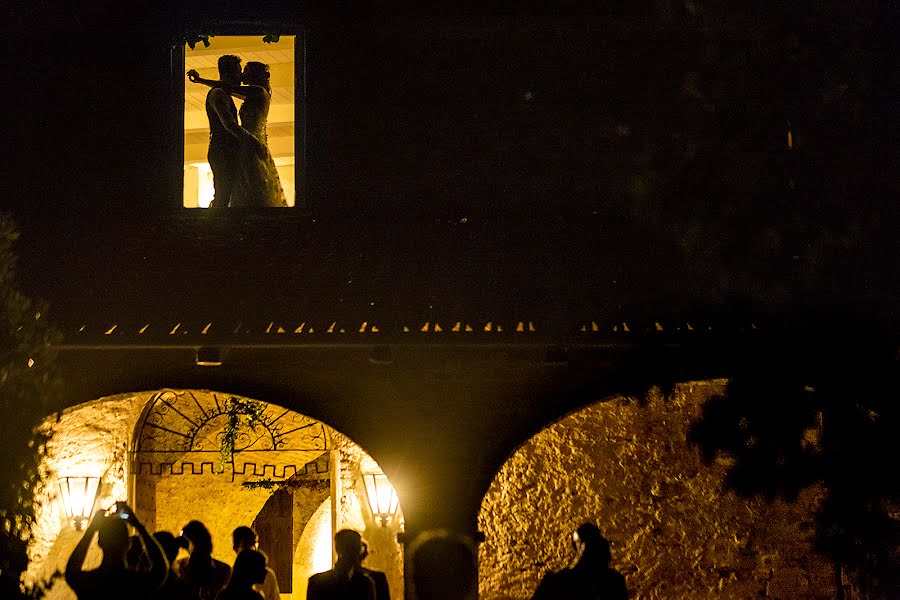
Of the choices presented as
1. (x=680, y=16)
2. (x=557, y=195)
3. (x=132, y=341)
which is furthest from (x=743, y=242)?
(x=132, y=341)

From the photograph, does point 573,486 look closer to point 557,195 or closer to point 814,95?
point 557,195

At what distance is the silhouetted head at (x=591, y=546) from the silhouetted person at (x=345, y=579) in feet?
4.15

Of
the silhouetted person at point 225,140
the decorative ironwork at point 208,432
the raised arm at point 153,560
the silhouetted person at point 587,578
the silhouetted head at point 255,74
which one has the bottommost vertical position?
the silhouetted person at point 587,578

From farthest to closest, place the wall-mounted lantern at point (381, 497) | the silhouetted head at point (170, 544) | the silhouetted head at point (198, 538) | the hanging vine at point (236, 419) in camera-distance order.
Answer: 1. the hanging vine at point (236, 419)
2. the wall-mounted lantern at point (381, 497)
3. the silhouetted head at point (198, 538)
4. the silhouetted head at point (170, 544)

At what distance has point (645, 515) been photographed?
9.79 metres

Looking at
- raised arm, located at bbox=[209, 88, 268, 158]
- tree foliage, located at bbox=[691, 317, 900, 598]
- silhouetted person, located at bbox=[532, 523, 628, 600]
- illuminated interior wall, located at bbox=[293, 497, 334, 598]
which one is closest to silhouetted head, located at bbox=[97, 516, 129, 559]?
silhouetted person, located at bbox=[532, 523, 628, 600]

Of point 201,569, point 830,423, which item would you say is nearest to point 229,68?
point 201,569

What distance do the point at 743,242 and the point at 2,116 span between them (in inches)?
277

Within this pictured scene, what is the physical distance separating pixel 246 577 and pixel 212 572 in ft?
2.82

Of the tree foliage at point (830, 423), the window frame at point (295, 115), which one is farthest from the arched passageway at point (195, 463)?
the tree foliage at point (830, 423)

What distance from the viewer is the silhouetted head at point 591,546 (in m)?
5.99

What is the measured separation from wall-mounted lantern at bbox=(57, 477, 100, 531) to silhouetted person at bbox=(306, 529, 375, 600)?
12.0ft

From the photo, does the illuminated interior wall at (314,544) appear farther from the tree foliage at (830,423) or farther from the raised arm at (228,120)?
the tree foliage at (830,423)

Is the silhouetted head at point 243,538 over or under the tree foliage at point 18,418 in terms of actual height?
under
